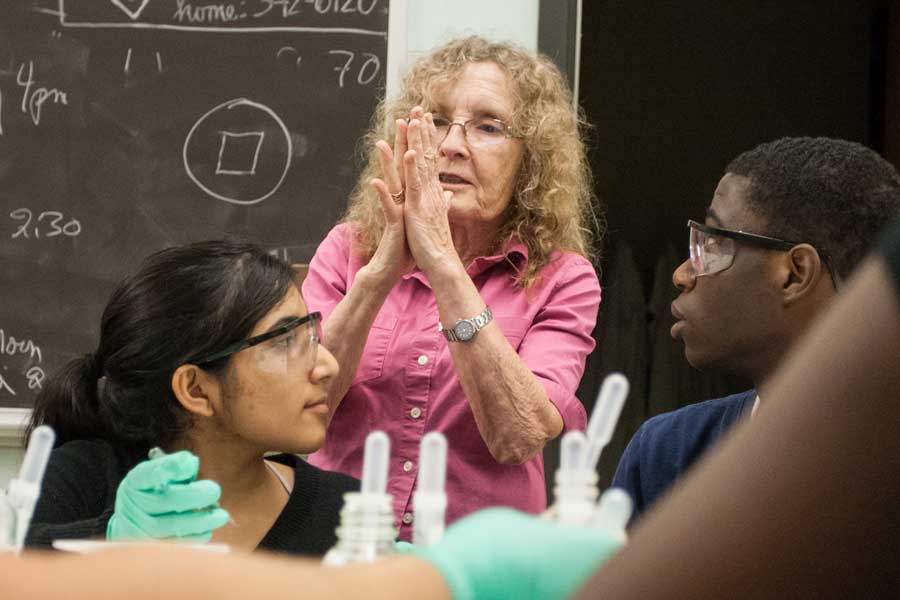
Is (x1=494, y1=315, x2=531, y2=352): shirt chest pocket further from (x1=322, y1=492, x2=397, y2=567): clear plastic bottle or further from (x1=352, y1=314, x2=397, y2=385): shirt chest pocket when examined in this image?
(x1=322, y1=492, x2=397, y2=567): clear plastic bottle

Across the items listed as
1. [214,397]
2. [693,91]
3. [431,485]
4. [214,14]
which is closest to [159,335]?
[214,397]

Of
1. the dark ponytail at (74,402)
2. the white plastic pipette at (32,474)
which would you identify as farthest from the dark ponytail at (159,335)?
the white plastic pipette at (32,474)

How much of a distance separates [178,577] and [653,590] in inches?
8.0

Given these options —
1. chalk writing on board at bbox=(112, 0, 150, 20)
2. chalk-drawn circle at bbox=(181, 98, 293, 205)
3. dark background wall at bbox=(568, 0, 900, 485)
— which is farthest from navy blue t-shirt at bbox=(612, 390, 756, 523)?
dark background wall at bbox=(568, 0, 900, 485)

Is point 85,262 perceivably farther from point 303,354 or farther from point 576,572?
point 576,572

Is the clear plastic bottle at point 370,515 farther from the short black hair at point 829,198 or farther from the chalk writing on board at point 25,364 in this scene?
the chalk writing on board at point 25,364

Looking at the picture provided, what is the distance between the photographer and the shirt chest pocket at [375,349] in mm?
1874

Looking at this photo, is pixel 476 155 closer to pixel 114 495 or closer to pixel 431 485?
pixel 114 495

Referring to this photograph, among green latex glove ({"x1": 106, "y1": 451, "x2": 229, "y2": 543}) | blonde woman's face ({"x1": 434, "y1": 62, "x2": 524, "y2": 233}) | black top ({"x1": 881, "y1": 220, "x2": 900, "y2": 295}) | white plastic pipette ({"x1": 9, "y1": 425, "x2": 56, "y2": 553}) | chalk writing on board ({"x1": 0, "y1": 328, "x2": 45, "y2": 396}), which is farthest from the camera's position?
chalk writing on board ({"x1": 0, "y1": 328, "x2": 45, "y2": 396})

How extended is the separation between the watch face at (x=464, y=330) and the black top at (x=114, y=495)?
10.2 inches

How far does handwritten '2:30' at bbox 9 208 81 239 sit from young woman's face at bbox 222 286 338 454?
0.98 meters

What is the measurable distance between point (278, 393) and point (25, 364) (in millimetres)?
1020

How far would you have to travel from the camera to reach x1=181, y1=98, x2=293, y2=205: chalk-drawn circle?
2.53 metres

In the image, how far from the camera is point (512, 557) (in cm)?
62
